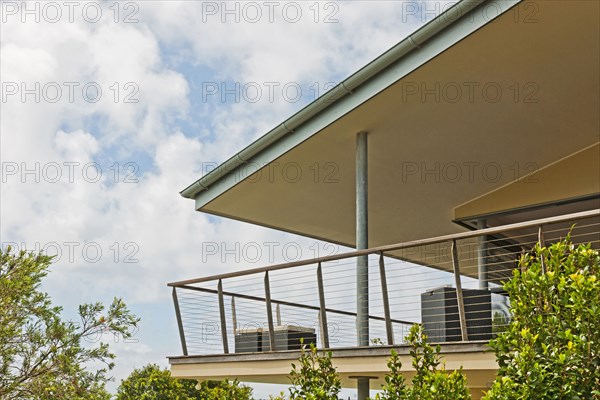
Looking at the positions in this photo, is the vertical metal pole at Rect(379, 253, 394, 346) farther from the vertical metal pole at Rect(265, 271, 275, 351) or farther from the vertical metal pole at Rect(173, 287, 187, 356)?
the vertical metal pole at Rect(173, 287, 187, 356)

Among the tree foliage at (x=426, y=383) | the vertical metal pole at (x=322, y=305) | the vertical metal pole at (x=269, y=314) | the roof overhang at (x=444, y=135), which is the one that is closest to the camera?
the tree foliage at (x=426, y=383)

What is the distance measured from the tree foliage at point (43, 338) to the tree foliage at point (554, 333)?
8731mm

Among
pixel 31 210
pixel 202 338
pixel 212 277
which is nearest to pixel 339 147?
pixel 212 277

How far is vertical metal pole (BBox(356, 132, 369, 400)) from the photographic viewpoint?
953 centimetres

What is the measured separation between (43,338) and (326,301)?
5130 mm

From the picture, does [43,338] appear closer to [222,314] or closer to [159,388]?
[222,314]

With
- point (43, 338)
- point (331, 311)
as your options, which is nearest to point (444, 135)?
point (331, 311)

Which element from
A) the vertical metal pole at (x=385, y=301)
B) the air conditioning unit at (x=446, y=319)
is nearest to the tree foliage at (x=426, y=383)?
the vertical metal pole at (x=385, y=301)

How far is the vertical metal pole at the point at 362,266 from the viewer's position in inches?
375

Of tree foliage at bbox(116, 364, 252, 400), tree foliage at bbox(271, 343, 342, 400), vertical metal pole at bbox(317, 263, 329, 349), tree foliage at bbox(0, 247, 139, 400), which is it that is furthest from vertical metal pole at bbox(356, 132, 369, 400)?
tree foliage at bbox(116, 364, 252, 400)

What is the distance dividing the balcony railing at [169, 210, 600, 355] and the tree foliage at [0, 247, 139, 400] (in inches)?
97.7


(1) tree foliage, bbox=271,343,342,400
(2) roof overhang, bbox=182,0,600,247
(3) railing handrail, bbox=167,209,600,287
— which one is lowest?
(1) tree foliage, bbox=271,343,342,400

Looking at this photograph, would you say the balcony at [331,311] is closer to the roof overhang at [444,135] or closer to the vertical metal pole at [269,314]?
the vertical metal pole at [269,314]

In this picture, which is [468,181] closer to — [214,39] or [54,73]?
[214,39]
